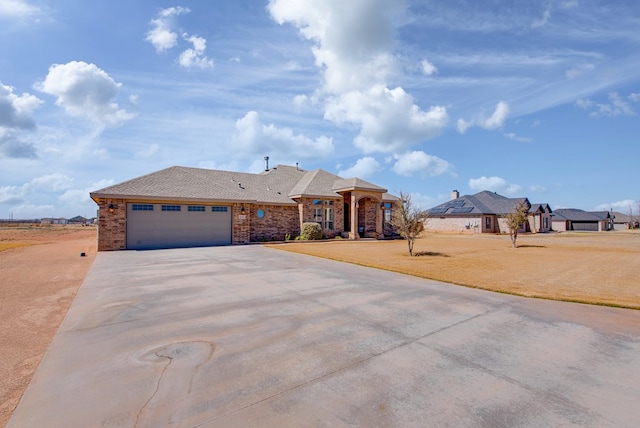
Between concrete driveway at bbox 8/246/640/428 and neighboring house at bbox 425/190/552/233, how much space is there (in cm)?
3559

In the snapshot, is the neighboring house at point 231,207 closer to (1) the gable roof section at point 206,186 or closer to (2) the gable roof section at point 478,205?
(1) the gable roof section at point 206,186

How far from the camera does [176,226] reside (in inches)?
790

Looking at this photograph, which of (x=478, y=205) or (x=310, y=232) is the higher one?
(x=478, y=205)

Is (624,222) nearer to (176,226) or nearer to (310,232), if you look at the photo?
(310,232)

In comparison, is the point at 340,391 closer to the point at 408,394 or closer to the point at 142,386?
the point at 408,394

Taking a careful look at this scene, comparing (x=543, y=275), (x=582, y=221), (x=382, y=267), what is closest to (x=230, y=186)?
(x=382, y=267)

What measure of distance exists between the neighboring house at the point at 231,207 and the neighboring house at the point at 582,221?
167ft

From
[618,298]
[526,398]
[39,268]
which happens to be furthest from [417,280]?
[39,268]

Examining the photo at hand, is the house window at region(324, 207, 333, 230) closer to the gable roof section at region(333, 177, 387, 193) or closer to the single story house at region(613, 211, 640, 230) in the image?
the gable roof section at region(333, 177, 387, 193)

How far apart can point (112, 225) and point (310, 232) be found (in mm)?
12887

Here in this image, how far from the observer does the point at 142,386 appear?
360cm

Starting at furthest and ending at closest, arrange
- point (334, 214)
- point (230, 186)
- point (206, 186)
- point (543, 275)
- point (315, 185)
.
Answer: point (315, 185)
point (334, 214)
point (230, 186)
point (206, 186)
point (543, 275)

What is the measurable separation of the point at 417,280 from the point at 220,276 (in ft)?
20.3

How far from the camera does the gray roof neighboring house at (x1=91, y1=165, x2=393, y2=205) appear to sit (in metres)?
19.3
